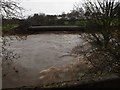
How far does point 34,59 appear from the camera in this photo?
45.1 feet

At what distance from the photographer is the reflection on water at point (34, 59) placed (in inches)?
422

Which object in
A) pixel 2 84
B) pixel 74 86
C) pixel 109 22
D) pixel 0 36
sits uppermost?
pixel 109 22

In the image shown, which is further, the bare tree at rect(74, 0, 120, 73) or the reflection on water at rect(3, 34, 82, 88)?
the bare tree at rect(74, 0, 120, 73)

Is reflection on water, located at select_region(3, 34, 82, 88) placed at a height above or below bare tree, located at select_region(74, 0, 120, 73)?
below

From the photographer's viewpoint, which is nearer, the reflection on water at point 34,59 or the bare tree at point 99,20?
the reflection on water at point 34,59

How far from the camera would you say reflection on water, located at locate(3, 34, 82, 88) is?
10.7 m

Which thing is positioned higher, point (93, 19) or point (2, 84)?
point (93, 19)

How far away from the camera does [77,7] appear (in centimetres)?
1439

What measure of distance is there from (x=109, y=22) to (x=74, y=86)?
220 inches

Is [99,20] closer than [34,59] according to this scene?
Yes

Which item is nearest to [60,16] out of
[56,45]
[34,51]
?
[56,45]

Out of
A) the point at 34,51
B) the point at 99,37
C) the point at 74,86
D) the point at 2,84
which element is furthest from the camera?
the point at 34,51

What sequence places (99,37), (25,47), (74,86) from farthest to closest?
1. (25,47)
2. (99,37)
3. (74,86)

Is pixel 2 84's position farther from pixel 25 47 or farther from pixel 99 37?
pixel 25 47
